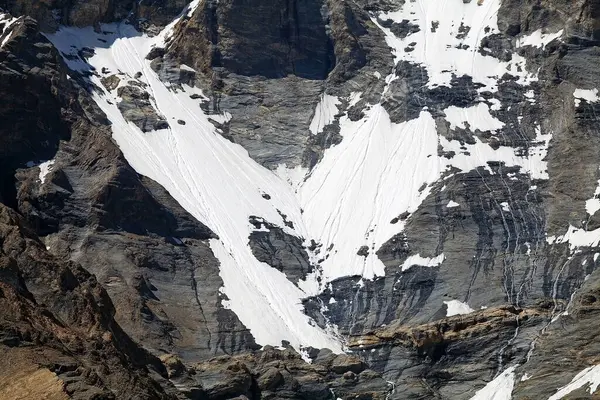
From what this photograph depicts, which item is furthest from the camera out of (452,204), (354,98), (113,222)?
(354,98)

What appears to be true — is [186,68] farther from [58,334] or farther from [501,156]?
[58,334]

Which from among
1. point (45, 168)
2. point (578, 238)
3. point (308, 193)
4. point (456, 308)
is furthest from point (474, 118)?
point (45, 168)

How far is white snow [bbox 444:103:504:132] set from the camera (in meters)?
117

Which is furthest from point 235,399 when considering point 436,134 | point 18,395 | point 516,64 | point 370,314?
point 516,64

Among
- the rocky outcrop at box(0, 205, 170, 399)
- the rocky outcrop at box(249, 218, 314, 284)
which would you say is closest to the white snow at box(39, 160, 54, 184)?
the rocky outcrop at box(249, 218, 314, 284)

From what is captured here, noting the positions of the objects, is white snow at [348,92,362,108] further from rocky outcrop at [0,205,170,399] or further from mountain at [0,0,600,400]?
rocky outcrop at [0,205,170,399]

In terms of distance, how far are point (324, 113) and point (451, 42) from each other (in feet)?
48.3

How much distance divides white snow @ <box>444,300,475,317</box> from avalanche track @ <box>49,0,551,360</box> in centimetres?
555

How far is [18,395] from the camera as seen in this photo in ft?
180

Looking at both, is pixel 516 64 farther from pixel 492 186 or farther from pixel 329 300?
pixel 329 300

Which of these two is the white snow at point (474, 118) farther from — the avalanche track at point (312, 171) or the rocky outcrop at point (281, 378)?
the rocky outcrop at point (281, 378)

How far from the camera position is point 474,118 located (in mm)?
118500

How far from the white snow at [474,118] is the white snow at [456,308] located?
75.4ft

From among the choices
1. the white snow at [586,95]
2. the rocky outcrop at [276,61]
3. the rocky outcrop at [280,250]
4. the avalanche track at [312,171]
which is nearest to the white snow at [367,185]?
the avalanche track at [312,171]
